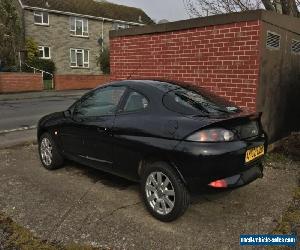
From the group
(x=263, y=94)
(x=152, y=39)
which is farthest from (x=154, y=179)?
(x=152, y=39)

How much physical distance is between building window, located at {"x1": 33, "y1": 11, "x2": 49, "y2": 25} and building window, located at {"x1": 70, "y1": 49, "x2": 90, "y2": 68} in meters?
3.62

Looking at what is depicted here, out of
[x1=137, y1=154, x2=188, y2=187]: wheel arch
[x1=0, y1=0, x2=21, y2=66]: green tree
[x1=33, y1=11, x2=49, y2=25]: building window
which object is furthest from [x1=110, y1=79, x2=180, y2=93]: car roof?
[x1=33, y1=11, x2=49, y2=25]: building window

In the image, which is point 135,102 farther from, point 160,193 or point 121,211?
point 121,211

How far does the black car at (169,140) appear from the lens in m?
3.85

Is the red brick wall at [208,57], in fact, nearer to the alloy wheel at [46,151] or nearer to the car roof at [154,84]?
the car roof at [154,84]

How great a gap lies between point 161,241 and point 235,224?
0.94 m

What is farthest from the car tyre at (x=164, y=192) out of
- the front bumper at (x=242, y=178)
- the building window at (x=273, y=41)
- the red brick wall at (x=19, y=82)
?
the red brick wall at (x=19, y=82)

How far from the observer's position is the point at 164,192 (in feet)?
13.5

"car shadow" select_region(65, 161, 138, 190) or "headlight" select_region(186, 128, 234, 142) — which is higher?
"headlight" select_region(186, 128, 234, 142)

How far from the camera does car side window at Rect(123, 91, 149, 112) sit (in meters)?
4.51

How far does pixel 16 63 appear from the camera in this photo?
27844 millimetres

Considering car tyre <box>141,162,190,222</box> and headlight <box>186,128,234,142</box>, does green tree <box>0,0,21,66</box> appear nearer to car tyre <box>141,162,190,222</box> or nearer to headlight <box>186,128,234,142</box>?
car tyre <box>141,162,190,222</box>

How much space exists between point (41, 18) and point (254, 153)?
104 ft

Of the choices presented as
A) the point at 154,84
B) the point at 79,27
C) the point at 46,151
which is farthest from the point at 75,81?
the point at 154,84
